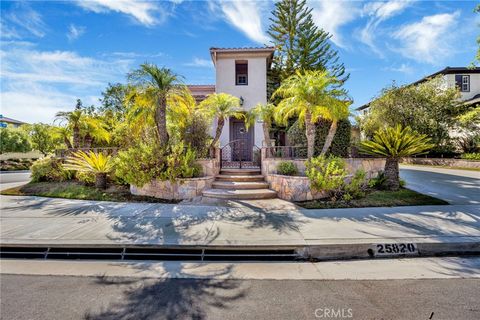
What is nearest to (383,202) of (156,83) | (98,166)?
Result: (156,83)

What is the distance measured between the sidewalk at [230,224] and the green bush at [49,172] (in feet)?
9.48

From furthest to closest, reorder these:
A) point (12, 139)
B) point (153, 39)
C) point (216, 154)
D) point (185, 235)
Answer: point (12, 139)
point (153, 39)
point (216, 154)
point (185, 235)

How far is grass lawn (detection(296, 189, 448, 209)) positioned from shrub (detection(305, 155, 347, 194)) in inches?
19.8

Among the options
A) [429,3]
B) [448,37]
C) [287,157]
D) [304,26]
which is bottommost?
[287,157]

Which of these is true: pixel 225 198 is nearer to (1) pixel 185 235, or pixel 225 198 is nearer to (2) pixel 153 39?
(1) pixel 185 235

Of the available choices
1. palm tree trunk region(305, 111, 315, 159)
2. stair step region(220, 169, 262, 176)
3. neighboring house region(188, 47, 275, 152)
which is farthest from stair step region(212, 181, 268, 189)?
neighboring house region(188, 47, 275, 152)

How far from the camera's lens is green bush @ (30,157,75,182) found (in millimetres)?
9836

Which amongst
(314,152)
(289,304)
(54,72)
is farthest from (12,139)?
(289,304)

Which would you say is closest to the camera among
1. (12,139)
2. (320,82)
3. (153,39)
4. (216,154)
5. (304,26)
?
(320,82)

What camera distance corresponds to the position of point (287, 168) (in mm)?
7785

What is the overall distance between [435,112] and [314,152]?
15.0 m

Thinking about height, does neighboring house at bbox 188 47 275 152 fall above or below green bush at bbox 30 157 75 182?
above

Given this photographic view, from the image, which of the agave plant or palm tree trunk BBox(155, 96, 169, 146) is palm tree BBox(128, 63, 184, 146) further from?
the agave plant

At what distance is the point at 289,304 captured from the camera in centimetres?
257
